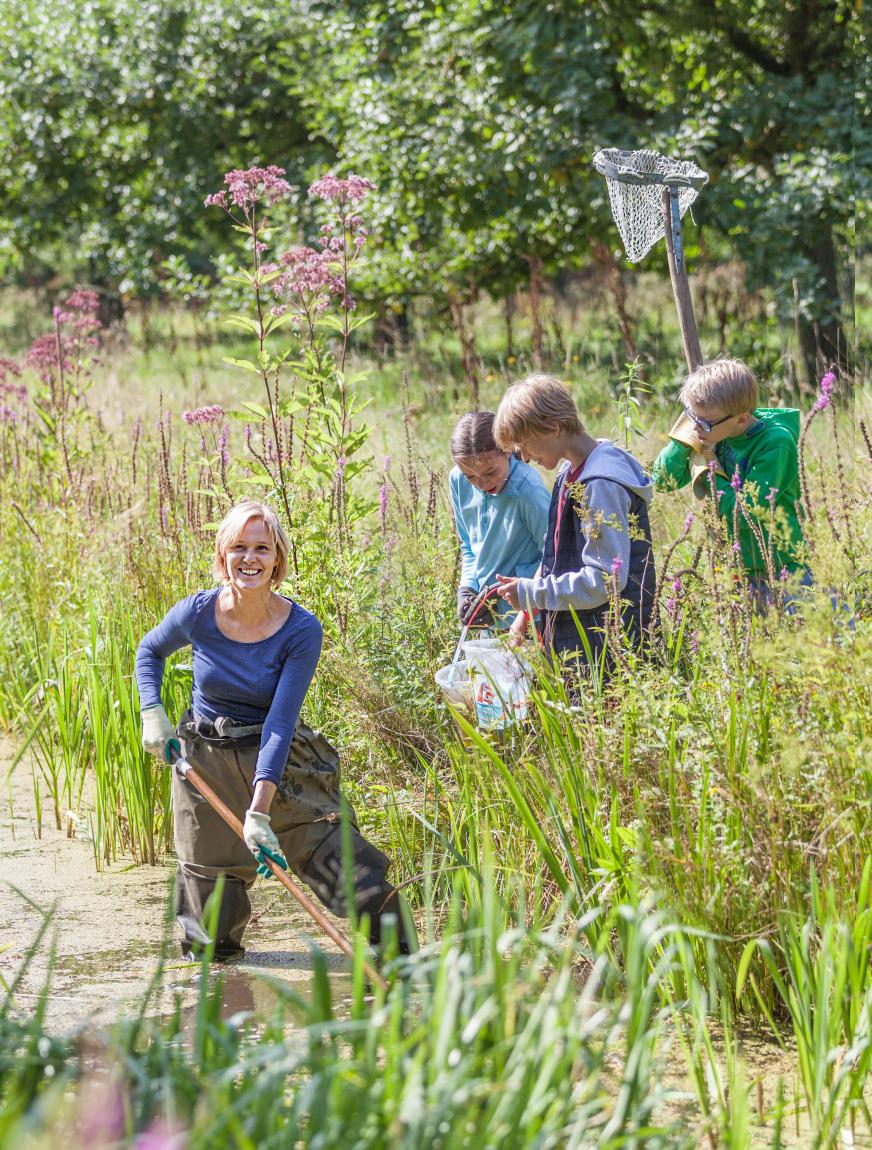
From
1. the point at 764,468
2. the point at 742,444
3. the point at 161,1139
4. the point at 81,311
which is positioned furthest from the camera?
the point at 81,311

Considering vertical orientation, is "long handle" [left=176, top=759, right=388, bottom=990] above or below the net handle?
below

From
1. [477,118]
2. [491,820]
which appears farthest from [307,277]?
[477,118]

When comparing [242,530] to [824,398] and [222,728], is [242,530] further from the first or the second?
[824,398]

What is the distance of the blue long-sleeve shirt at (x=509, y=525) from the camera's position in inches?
168

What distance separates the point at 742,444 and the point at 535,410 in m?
0.70

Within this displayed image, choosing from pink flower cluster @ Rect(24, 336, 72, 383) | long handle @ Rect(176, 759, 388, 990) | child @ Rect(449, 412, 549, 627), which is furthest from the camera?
pink flower cluster @ Rect(24, 336, 72, 383)

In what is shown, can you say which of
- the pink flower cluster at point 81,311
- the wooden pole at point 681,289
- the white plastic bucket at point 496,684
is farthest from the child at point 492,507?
the pink flower cluster at point 81,311

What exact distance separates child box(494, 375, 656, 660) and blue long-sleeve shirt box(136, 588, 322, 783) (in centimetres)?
58

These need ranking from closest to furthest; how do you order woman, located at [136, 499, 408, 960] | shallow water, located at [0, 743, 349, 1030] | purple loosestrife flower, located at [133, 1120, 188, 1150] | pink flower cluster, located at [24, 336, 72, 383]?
purple loosestrife flower, located at [133, 1120, 188, 1150] < shallow water, located at [0, 743, 349, 1030] < woman, located at [136, 499, 408, 960] < pink flower cluster, located at [24, 336, 72, 383]

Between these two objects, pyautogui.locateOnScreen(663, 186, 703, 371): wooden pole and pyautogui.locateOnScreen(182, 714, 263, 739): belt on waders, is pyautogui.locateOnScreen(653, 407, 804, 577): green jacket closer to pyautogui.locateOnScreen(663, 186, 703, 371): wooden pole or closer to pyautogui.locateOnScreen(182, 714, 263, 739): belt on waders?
pyautogui.locateOnScreen(663, 186, 703, 371): wooden pole

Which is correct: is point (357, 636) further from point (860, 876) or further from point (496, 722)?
point (860, 876)

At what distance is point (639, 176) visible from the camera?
441 centimetres

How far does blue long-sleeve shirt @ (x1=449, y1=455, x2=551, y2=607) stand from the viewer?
4.27 meters

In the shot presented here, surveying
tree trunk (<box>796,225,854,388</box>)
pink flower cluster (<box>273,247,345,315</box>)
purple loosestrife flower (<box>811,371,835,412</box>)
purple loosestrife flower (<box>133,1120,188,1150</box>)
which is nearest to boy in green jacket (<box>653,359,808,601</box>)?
purple loosestrife flower (<box>811,371,835,412</box>)
